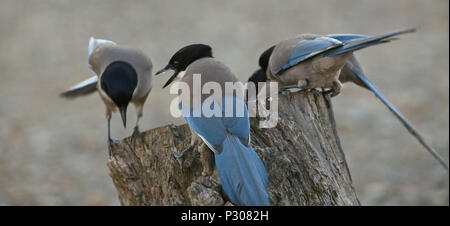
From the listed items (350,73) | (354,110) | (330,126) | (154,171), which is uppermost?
(354,110)

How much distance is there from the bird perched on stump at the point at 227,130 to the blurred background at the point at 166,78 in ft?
10.3

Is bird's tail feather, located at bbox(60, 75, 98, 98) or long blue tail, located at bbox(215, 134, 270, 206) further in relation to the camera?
bird's tail feather, located at bbox(60, 75, 98, 98)

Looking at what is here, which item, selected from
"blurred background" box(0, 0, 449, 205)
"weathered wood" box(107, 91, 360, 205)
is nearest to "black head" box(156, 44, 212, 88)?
"weathered wood" box(107, 91, 360, 205)

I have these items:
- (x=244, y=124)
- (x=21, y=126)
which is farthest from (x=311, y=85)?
(x=21, y=126)

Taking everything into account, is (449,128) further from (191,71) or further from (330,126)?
(191,71)

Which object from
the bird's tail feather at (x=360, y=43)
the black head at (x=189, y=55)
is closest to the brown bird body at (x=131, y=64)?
the black head at (x=189, y=55)

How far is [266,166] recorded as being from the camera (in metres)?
2.99

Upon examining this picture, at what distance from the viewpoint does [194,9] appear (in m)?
10.8

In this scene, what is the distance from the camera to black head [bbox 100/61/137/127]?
351cm

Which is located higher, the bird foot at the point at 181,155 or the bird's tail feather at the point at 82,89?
the bird's tail feather at the point at 82,89

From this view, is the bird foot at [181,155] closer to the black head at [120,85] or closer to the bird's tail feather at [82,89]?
the black head at [120,85]

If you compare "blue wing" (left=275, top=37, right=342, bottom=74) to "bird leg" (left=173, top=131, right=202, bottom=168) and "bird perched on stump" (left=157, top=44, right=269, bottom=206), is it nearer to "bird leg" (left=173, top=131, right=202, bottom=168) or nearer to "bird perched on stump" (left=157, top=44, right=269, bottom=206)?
"bird perched on stump" (left=157, top=44, right=269, bottom=206)

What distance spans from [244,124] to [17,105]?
586cm

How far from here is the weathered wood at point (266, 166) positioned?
2.97 metres
